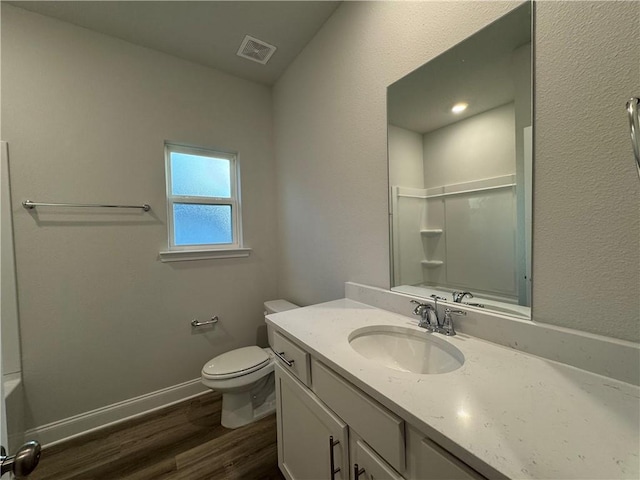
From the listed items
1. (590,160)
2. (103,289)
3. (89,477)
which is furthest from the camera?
(103,289)

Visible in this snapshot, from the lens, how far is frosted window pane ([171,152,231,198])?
1996 millimetres

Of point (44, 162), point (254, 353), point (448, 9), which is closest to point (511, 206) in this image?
point (448, 9)

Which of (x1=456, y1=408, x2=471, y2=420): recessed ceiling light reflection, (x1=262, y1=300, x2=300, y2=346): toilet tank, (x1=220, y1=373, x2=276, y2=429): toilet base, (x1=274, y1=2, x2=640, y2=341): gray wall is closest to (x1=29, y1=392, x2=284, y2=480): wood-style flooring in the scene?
(x1=220, y1=373, x2=276, y2=429): toilet base

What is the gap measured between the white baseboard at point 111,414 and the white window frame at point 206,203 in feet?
3.32

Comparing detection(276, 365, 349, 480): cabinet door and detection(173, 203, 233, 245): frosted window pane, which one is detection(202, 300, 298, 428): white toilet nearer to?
detection(276, 365, 349, 480): cabinet door

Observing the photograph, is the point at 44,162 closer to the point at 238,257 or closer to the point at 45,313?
the point at 45,313

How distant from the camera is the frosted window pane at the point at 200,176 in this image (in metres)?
2.00

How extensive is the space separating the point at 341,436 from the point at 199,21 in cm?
235

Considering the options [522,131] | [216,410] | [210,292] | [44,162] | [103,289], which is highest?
[44,162]

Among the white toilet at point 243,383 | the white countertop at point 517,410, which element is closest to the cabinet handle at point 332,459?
the white countertop at point 517,410

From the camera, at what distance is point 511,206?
2.91 ft

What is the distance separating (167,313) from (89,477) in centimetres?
91

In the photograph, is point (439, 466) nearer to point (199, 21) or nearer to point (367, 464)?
point (367, 464)

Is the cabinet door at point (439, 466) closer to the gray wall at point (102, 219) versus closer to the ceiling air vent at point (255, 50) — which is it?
the gray wall at point (102, 219)
